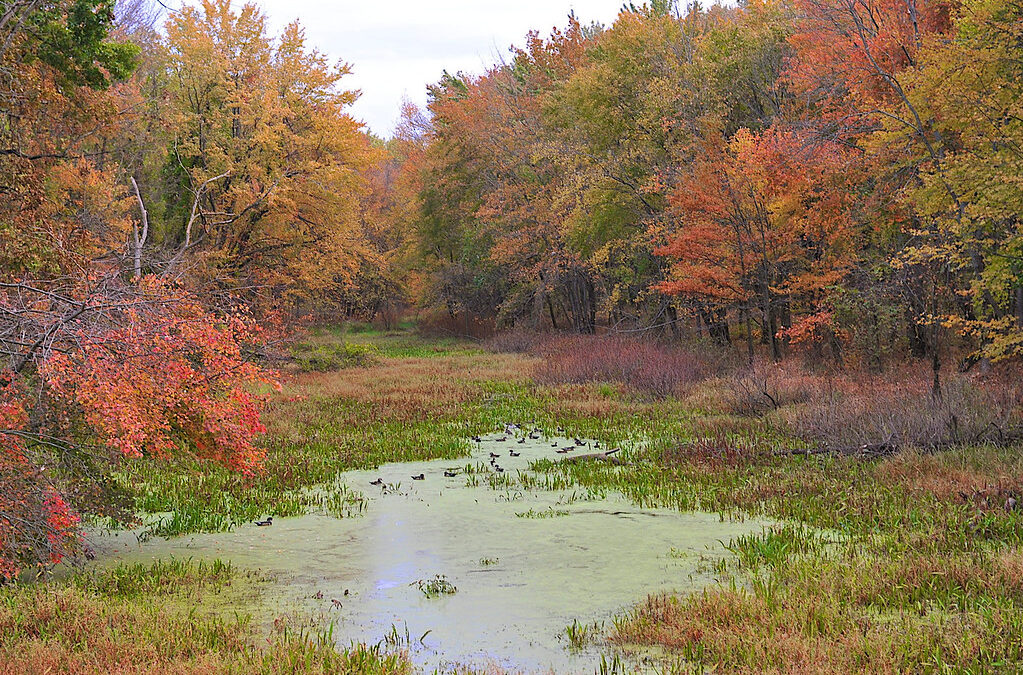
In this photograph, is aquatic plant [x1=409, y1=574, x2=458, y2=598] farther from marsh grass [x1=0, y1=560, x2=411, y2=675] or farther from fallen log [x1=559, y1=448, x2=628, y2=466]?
fallen log [x1=559, y1=448, x2=628, y2=466]

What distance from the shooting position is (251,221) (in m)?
33.0

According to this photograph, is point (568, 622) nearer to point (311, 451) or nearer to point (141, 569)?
point (141, 569)

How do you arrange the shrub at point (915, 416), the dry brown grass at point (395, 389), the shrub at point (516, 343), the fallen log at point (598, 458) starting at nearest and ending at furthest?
the shrub at point (915, 416), the fallen log at point (598, 458), the dry brown grass at point (395, 389), the shrub at point (516, 343)

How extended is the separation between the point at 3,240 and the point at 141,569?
6.19 metres

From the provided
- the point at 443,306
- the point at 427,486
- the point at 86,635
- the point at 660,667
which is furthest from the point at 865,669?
the point at 443,306

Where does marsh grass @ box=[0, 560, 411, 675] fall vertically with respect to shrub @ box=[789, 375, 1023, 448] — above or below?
above

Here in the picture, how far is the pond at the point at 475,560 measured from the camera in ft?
21.8

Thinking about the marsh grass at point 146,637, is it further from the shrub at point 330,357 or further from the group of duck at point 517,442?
the shrub at point 330,357

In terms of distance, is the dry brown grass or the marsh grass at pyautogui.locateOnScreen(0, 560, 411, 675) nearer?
the marsh grass at pyautogui.locateOnScreen(0, 560, 411, 675)

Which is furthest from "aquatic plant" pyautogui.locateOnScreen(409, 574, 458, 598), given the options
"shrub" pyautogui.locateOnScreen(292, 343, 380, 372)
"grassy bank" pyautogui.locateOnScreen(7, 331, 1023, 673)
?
"shrub" pyautogui.locateOnScreen(292, 343, 380, 372)

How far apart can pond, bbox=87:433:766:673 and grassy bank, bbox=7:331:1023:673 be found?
17.6 inches

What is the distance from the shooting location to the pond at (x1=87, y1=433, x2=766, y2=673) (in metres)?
6.66

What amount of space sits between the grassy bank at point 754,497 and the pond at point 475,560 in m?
0.45

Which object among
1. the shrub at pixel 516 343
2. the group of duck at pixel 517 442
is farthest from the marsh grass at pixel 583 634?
the shrub at pixel 516 343
